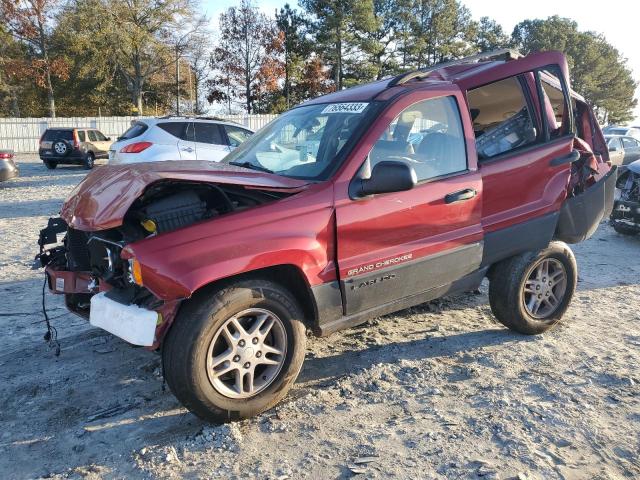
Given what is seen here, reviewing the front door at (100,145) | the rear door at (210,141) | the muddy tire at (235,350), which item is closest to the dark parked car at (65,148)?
the front door at (100,145)

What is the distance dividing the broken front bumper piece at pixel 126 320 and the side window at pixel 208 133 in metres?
Answer: 8.73

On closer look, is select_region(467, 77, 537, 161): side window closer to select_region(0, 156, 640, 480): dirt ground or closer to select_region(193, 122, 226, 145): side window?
select_region(0, 156, 640, 480): dirt ground

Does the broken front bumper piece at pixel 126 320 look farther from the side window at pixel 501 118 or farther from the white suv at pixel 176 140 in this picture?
the white suv at pixel 176 140

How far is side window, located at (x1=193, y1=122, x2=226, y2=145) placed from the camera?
37.3 ft

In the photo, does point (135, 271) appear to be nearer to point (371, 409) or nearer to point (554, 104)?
point (371, 409)

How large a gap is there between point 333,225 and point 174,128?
8.91 m

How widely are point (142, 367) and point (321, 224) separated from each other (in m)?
1.83

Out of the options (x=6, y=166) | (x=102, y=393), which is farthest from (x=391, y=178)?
(x=6, y=166)

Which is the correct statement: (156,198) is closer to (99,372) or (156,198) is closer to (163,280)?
(163,280)

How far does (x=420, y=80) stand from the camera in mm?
4062

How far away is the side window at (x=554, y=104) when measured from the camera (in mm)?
4305

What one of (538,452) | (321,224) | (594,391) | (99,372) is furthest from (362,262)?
(99,372)

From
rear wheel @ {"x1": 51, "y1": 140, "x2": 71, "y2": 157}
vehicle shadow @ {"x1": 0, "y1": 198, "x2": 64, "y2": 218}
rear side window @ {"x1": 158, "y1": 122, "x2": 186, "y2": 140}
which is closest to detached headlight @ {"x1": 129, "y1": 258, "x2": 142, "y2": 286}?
vehicle shadow @ {"x1": 0, "y1": 198, "x2": 64, "y2": 218}

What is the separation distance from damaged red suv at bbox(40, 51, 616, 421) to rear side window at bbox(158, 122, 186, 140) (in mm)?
7151
